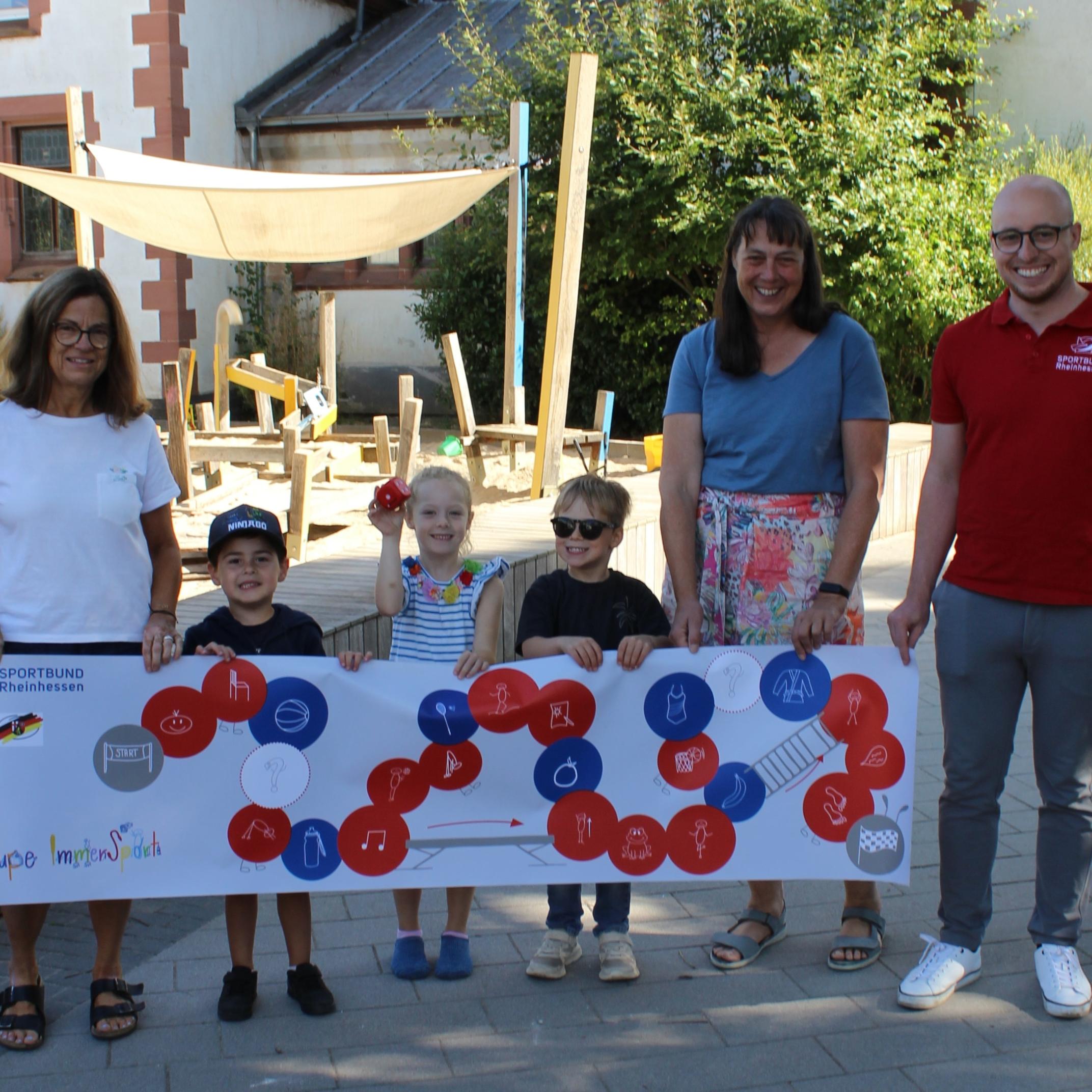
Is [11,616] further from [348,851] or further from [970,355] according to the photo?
[970,355]

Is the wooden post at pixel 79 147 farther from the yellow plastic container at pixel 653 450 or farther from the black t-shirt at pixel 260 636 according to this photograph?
the black t-shirt at pixel 260 636

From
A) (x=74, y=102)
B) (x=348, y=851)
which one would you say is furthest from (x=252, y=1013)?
(x=74, y=102)

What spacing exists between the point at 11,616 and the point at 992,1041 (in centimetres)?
244

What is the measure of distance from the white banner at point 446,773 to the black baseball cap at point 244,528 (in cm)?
29

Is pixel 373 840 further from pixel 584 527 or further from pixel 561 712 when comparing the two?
pixel 584 527

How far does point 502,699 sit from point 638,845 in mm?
501

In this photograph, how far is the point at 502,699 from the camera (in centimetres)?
320

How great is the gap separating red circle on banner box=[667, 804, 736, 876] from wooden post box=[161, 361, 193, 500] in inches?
277

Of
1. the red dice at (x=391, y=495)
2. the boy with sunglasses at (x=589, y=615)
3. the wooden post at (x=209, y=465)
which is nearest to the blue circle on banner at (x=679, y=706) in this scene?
the boy with sunglasses at (x=589, y=615)

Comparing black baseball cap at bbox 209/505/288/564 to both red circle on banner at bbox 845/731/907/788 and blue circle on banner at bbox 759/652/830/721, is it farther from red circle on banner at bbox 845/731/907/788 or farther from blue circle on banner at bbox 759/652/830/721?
red circle on banner at bbox 845/731/907/788

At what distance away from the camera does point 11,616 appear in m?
2.98

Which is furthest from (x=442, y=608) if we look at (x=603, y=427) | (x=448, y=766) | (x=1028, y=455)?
(x=603, y=427)

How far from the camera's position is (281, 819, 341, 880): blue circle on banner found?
3.14 m

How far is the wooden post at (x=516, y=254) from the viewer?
9477 mm
